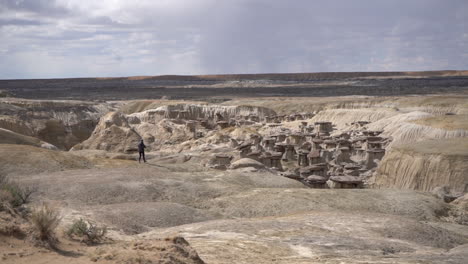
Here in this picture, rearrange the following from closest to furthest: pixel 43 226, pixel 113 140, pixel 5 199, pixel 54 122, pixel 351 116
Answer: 1. pixel 43 226
2. pixel 5 199
3. pixel 113 140
4. pixel 54 122
5. pixel 351 116

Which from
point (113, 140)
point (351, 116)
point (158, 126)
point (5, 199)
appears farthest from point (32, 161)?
point (351, 116)

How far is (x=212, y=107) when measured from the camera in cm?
6569

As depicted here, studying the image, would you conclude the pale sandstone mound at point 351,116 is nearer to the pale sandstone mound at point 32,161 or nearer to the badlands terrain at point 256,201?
the badlands terrain at point 256,201

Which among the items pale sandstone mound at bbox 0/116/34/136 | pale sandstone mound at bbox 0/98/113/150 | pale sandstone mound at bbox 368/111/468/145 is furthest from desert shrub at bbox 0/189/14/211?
pale sandstone mound at bbox 0/98/113/150

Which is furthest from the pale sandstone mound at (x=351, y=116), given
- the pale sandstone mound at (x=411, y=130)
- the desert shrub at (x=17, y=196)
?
the desert shrub at (x=17, y=196)

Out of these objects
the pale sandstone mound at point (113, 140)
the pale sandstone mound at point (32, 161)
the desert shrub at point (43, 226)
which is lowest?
the pale sandstone mound at point (113, 140)

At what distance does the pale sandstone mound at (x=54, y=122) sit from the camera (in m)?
43.9

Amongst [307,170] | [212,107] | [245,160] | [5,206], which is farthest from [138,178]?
[212,107]

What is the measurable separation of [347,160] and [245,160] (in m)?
11.4

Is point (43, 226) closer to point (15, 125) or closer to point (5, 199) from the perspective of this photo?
point (5, 199)

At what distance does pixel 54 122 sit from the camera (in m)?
49.4

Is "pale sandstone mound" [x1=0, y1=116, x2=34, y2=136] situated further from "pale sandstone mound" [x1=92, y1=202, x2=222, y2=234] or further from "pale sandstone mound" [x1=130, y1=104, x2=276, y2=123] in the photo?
"pale sandstone mound" [x1=92, y1=202, x2=222, y2=234]

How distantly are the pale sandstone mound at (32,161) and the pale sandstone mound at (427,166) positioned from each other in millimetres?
15608

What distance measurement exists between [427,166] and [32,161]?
18438 mm
